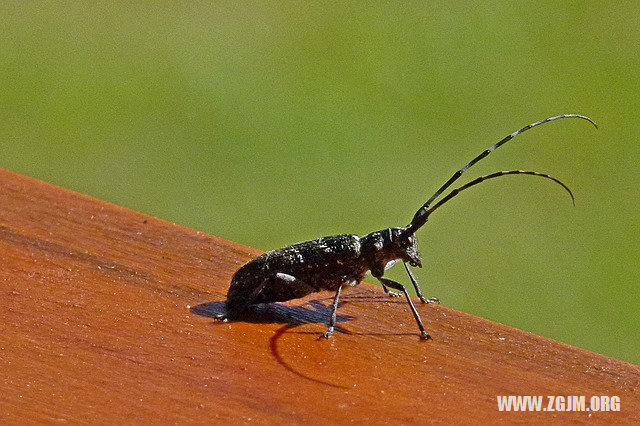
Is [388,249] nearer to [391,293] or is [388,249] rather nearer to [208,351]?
[391,293]

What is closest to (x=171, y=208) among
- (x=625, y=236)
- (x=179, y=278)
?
(x=625, y=236)

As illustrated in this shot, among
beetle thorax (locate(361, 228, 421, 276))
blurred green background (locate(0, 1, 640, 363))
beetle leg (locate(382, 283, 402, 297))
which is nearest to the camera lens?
beetle leg (locate(382, 283, 402, 297))

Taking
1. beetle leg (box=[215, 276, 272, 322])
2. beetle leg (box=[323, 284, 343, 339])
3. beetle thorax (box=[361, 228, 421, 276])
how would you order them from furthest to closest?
beetle thorax (box=[361, 228, 421, 276]) → beetle leg (box=[215, 276, 272, 322]) → beetle leg (box=[323, 284, 343, 339])

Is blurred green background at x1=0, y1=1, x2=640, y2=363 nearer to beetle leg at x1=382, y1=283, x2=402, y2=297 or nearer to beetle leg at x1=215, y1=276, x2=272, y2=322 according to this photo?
beetle leg at x1=382, y1=283, x2=402, y2=297

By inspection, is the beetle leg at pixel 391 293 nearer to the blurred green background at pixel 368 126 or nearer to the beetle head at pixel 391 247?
the beetle head at pixel 391 247

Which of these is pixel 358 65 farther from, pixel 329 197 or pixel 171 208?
pixel 171 208

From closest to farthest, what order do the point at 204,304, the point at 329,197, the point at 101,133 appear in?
the point at 204,304
the point at 329,197
the point at 101,133

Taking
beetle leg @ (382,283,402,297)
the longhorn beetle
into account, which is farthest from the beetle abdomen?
beetle leg @ (382,283,402,297)
